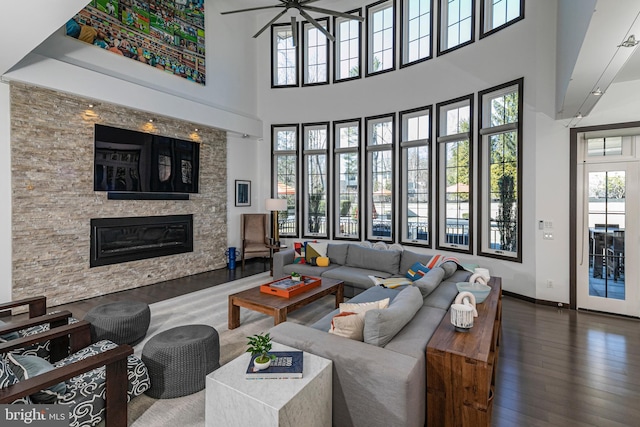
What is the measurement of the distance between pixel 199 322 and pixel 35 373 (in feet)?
6.63

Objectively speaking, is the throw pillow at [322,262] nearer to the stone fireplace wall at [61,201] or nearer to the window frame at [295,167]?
the window frame at [295,167]

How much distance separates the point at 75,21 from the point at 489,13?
6551 millimetres

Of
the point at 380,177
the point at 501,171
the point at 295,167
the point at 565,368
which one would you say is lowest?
the point at 565,368

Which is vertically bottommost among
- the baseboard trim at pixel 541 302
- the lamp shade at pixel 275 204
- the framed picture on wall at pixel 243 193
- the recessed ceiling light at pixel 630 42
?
the baseboard trim at pixel 541 302

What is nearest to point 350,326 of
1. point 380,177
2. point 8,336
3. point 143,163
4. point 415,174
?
point 8,336

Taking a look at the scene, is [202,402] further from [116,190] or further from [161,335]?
[116,190]

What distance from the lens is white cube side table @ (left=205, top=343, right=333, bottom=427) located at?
1589 mm

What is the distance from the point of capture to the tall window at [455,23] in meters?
5.61

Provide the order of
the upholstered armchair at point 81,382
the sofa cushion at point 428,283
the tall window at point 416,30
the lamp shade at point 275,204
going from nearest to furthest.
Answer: the upholstered armchair at point 81,382 < the sofa cushion at point 428,283 < the tall window at point 416,30 < the lamp shade at point 275,204

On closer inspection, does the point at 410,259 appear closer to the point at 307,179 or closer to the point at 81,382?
the point at 307,179

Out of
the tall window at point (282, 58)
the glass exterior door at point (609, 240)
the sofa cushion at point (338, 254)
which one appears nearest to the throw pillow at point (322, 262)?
the sofa cushion at point (338, 254)

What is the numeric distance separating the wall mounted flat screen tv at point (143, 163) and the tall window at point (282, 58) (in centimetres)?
289

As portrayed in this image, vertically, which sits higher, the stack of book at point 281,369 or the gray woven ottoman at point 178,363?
the stack of book at point 281,369

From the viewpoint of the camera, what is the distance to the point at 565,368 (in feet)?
9.47
